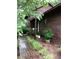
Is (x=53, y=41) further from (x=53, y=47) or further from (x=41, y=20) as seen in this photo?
(x=41, y=20)

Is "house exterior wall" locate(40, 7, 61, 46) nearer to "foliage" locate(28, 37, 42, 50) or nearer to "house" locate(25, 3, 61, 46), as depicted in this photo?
"house" locate(25, 3, 61, 46)

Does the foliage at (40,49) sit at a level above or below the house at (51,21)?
below

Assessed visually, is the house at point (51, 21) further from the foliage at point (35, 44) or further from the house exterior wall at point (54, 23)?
the foliage at point (35, 44)

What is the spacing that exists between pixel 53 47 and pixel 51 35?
11 centimetres

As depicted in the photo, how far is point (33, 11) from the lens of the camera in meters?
1.51

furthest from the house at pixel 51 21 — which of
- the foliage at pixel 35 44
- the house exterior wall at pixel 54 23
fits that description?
the foliage at pixel 35 44

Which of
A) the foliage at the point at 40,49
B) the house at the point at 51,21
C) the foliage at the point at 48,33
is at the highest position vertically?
the house at the point at 51,21

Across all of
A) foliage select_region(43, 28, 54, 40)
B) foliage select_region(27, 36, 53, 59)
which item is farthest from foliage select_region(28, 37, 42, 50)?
foliage select_region(43, 28, 54, 40)

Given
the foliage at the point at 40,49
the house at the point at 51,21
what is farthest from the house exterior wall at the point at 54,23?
the foliage at the point at 40,49

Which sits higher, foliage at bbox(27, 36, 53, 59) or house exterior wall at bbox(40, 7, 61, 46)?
house exterior wall at bbox(40, 7, 61, 46)
